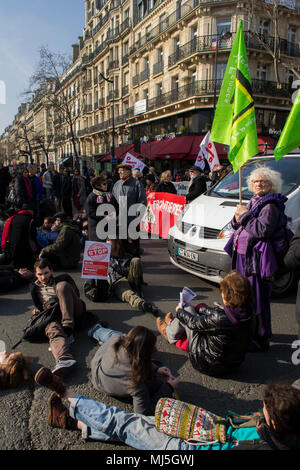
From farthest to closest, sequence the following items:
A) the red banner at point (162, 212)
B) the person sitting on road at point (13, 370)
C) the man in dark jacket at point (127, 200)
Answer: the red banner at point (162, 212) → the man in dark jacket at point (127, 200) → the person sitting on road at point (13, 370)

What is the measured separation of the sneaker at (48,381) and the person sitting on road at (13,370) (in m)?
0.70

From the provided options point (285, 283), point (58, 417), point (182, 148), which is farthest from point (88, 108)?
point (58, 417)

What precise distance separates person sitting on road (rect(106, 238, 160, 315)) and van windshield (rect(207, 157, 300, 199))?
1.86 metres

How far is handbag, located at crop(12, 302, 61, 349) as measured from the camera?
352 cm

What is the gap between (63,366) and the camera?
9.85 ft

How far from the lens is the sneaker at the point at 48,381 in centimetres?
227

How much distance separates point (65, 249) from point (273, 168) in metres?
3.84

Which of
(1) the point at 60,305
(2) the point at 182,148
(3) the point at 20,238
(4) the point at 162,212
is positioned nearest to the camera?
(1) the point at 60,305

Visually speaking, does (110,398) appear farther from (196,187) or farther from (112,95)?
(112,95)

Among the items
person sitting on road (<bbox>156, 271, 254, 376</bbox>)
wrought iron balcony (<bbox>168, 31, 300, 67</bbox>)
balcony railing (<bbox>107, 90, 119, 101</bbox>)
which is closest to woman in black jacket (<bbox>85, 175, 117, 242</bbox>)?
person sitting on road (<bbox>156, 271, 254, 376</bbox>)

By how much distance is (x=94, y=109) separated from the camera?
159 feet

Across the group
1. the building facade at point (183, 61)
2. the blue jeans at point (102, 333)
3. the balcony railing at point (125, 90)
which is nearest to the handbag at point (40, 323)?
the blue jeans at point (102, 333)

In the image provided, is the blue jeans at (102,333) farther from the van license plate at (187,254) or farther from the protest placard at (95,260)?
the van license plate at (187,254)

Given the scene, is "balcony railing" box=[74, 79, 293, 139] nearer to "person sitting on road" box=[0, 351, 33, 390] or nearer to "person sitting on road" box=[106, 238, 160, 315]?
"person sitting on road" box=[106, 238, 160, 315]
